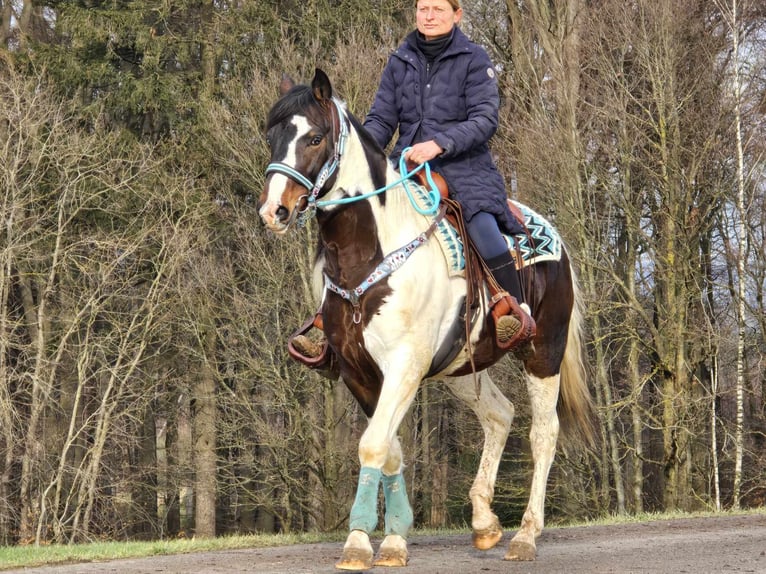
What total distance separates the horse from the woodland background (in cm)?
1409

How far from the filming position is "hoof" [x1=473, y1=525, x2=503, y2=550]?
7.88 metres

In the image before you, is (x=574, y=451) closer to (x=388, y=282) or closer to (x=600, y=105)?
(x=600, y=105)

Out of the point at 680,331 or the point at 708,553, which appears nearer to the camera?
the point at 708,553

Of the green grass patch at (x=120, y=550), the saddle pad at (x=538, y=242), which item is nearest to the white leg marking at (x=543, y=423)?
the saddle pad at (x=538, y=242)

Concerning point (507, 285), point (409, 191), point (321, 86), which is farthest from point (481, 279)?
point (321, 86)

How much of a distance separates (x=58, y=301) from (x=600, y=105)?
503 inches

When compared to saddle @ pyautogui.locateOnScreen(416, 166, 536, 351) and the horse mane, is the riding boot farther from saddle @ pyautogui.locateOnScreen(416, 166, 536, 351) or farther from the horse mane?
the horse mane

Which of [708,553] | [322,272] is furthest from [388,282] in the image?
[708,553]

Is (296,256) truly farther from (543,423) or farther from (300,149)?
(300,149)

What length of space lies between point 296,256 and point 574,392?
15.2 meters

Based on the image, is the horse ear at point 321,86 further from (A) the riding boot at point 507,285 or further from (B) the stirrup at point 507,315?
(B) the stirrup at point 507,315

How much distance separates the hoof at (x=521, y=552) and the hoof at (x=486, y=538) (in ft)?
1.55

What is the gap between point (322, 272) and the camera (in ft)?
22.3

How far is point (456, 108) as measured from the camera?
291 inches
